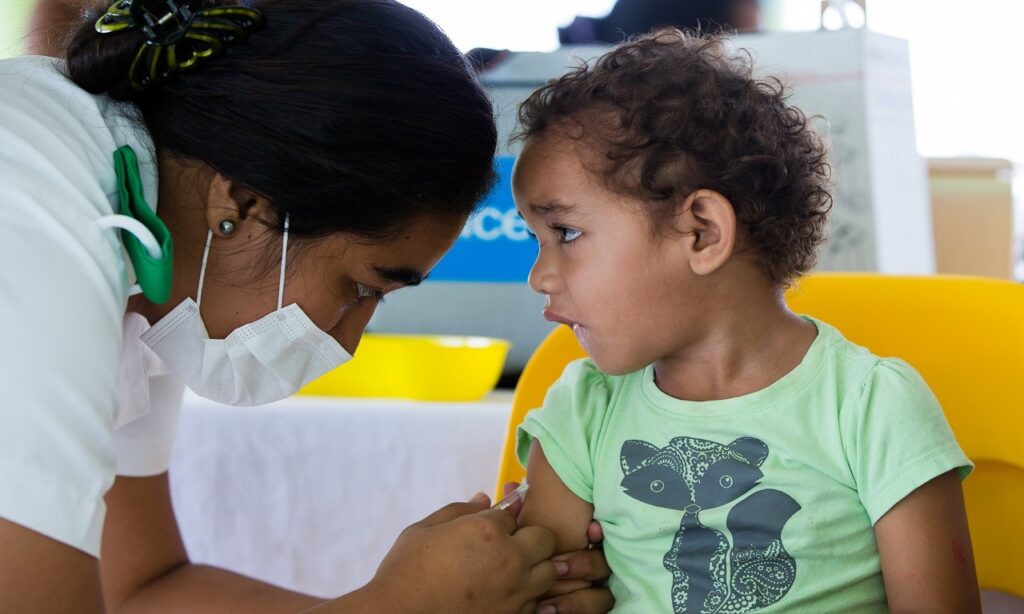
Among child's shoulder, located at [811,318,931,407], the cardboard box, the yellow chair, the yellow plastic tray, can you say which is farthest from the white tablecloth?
the cardboard box

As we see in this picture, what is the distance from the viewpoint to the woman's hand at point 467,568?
999 millimetres

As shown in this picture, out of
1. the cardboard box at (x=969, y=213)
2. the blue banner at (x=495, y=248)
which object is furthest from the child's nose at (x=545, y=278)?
the cardboard box at (x=969, y=213)

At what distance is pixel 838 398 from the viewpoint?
1.04 meters

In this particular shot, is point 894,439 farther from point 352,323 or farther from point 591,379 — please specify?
point 352,323

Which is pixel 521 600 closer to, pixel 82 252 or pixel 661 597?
pixel 661 597

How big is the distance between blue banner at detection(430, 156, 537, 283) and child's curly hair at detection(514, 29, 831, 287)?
62cm

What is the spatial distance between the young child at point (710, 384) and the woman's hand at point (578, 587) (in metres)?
0.02

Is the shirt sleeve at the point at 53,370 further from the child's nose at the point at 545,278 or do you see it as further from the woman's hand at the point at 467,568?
the child's nose at the point at 545,278

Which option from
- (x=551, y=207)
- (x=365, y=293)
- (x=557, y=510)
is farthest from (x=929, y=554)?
(x=365, y=293)

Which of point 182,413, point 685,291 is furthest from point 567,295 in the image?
point 182,413

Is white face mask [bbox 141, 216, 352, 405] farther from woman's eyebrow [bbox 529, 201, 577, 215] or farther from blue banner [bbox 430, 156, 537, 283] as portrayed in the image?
blue banner [bbox 430, 156, 537, 283]

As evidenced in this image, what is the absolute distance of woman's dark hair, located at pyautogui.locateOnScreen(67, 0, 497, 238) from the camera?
97 centimetres

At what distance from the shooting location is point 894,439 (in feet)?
3.22

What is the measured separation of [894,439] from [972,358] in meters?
0.29
